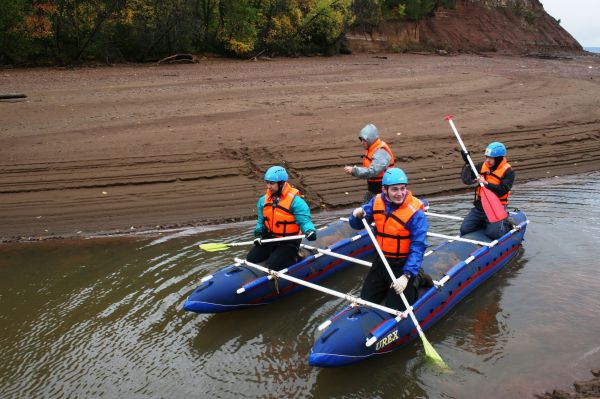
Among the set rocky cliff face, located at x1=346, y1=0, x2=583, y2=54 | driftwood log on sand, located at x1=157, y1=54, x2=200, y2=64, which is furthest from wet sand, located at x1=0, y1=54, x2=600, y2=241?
rocky cliff face, located at x1=346, y1=0, x2=583, y2=54

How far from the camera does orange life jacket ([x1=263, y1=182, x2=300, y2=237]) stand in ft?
22.4

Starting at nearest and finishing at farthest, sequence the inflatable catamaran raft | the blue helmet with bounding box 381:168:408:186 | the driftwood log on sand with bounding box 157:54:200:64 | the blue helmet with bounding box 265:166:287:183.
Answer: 1. the blue helmet with bounding box 381:168:408:186
2. the inflatable catamaran raft
3. the blue helmet with bounding box 265:166:287:183
4. the driftwood log on sand with bounding box 157:54:200:64

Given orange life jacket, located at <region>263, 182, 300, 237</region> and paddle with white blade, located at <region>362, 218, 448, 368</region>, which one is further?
orange life jacket, located at <region>263, 182, 300, 237</region>

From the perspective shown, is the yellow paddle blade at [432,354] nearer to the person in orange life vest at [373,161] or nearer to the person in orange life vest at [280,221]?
the person in orange life vest at [280,221]

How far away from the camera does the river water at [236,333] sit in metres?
5.55

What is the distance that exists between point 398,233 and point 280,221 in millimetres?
1764

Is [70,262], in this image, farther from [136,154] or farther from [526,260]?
[526,260]

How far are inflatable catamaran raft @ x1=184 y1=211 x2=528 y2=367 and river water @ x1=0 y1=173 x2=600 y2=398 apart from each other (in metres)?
0.19

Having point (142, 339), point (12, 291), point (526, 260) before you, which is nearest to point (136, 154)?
point (12, 291)

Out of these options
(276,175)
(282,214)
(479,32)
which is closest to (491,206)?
(282,214)

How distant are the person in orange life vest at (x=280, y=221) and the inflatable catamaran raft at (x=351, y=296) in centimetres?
20

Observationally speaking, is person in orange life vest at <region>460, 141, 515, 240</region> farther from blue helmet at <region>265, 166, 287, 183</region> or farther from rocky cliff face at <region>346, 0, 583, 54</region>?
rocky cliff face at <region>346, 0, 583, 54</region>

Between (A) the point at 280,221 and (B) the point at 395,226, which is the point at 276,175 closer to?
(A) the point at 280,221

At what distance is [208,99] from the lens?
1454 cm
